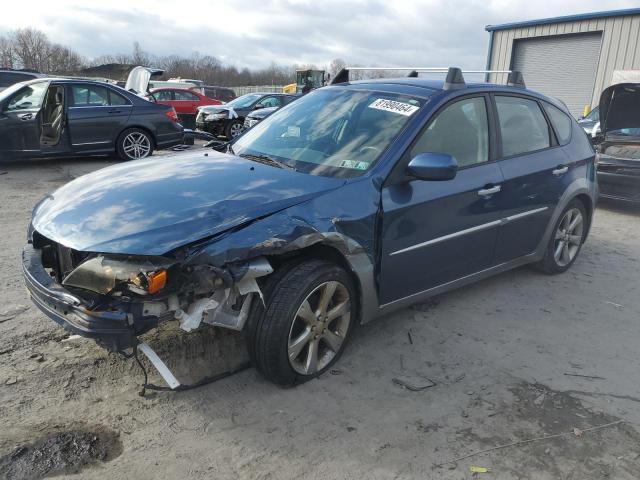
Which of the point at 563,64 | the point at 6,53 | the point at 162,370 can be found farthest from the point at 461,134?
the point at 6,53

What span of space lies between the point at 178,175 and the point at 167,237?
2.67 feet

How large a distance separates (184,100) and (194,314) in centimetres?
1693

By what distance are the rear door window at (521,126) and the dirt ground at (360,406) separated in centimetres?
131

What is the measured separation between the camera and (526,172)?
402 centimetres

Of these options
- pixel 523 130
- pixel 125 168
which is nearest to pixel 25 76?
pixel 125 168

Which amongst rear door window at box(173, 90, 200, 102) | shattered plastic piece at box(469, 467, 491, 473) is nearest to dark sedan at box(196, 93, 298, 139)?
rear door window at box(173, 90, 200, 102)

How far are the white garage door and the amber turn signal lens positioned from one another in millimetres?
17105

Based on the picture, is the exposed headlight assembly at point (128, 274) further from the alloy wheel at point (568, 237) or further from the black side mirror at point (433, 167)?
the alloy wheel at point (568, 237)

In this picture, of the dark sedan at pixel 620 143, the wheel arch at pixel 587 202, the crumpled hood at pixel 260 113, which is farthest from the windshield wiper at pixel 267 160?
the crumpled hood at pixel 260 113

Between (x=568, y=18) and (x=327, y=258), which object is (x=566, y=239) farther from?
(x=568, y=18)

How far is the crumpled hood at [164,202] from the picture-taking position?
2.45 meters

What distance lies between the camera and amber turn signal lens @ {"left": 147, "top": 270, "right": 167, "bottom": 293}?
232 cm

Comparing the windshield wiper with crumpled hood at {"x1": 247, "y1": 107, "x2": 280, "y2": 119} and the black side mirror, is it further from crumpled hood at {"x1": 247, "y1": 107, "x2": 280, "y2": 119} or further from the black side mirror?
crumpled hood at {"x1": 247, "y1": 107, "x2": 280, "y2": 119}

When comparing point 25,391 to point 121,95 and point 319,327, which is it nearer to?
point 319,327
